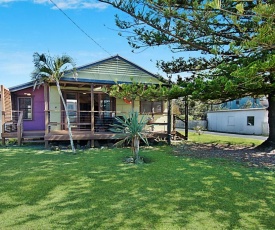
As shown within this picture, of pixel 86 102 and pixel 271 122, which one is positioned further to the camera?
pixel 86 102

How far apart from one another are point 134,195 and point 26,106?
12.1 metres

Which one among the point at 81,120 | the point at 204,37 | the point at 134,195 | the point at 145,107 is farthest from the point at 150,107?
the point at 134,195

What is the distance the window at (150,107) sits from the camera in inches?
564

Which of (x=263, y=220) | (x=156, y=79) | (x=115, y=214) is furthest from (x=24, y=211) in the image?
(x=156, y=79)

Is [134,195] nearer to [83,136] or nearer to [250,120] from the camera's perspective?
[83,136]

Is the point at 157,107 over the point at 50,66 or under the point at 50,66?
under

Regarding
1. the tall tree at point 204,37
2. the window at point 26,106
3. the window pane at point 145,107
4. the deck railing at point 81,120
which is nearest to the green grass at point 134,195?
the tall tree at point 204,37

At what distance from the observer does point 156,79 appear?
549 inches

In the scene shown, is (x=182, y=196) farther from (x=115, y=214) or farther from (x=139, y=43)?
(x=139, y=43)

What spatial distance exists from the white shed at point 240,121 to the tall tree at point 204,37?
10.5m

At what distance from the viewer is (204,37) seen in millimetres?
9492

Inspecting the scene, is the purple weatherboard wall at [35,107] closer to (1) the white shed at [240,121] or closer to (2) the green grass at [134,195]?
(2) the green grass at [134,195]

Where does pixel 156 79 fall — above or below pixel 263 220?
above

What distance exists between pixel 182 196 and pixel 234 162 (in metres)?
4.11
